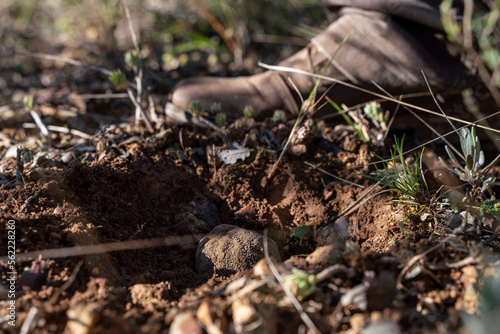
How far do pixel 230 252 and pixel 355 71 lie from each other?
117cm

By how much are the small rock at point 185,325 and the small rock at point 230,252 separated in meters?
0.36

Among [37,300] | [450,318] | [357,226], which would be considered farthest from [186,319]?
[357,226]

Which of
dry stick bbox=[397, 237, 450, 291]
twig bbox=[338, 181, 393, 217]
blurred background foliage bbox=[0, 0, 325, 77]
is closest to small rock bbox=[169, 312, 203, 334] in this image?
dry stick bbox=[397, 237, 450, 291]

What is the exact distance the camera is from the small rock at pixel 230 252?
1369 millimetres

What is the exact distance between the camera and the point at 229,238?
4.64 feet

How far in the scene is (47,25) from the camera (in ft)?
11.5

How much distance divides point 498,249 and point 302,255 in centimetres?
59

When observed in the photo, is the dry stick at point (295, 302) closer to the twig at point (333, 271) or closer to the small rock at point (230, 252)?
the twig at point (333, 271)

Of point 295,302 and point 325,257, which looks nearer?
point 295,302

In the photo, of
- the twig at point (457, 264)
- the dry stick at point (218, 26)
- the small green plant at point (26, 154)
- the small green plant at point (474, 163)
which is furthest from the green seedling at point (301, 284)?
the dry stick at point (218, 26)

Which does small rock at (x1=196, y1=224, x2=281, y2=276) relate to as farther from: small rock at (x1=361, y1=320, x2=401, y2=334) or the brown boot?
the brown boot

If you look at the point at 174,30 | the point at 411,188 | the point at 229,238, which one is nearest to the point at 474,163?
the point at 411,188

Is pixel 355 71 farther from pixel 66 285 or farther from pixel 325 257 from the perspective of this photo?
pixel 66 285

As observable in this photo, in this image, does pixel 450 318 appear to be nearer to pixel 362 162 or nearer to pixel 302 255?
pixel 302 255
